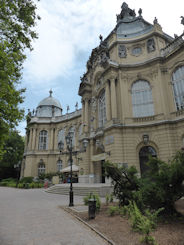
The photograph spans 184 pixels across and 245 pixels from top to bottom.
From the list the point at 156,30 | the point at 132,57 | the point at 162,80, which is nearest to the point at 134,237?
the point at 162,80

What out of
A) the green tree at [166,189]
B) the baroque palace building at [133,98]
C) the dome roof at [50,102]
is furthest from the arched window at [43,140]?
the green tree at [166,189]

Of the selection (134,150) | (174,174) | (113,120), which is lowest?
(174,174)

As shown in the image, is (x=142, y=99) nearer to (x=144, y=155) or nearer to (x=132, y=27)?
(x=144, y=155)

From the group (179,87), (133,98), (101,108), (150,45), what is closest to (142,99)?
(133,98)

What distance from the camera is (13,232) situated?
236 inches

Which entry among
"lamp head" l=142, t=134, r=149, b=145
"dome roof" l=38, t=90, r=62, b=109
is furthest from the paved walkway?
"dome roof" l=38, t=90, r=62, b=109

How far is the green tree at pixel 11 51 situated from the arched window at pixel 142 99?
1511cm

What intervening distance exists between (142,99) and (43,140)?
30.0m

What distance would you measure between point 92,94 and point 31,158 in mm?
23451

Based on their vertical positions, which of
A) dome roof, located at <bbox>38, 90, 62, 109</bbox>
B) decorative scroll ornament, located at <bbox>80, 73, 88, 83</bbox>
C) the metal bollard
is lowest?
the metal bollard

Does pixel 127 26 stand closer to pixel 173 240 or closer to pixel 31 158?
pixel 173 240

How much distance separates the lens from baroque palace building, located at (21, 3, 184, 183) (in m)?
A: 18.5

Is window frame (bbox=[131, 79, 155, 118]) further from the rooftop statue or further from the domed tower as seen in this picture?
the domed tower

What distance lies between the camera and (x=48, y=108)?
48250 mm
